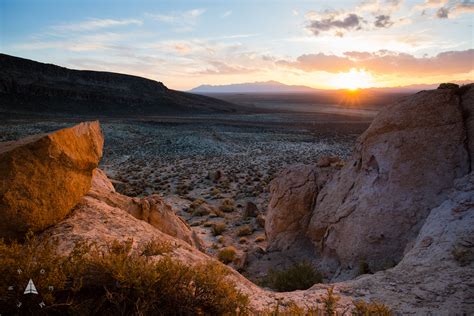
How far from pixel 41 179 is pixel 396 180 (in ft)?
19.9

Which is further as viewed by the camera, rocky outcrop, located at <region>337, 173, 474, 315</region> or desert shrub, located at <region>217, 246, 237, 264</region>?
desert shrub, located at <region>217, 246, 237, 264</region>

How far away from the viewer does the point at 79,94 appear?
65562 mm

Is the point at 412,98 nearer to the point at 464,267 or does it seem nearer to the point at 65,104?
the point at 464,267

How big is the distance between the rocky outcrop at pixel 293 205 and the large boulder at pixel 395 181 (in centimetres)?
94

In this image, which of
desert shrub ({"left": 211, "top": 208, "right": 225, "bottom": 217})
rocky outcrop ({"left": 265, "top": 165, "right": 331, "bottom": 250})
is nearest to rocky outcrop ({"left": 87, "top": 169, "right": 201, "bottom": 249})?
rocky outcrop ({"left": 265, "top": 165, "right": 331, "bottom": 250})

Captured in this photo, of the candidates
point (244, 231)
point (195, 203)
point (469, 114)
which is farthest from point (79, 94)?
point (469, 114)

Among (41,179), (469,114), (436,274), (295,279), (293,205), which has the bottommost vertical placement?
(295,279)

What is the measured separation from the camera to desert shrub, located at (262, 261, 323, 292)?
6363 millimetres

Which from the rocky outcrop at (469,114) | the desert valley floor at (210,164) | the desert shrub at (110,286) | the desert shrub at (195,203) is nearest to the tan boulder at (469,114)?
the rocky outcrop at (469,114)

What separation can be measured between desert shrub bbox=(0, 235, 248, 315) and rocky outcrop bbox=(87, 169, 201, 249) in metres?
2.85

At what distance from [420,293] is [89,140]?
16.4 ft

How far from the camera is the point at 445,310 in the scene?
146 inches

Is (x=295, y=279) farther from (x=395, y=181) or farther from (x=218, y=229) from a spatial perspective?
(x=218, y=229)

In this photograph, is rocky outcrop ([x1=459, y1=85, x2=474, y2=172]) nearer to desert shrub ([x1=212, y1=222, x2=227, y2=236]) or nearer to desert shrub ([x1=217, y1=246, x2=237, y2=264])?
desert shrub ([x1=217, y1=246, x2=237, y2=264])
